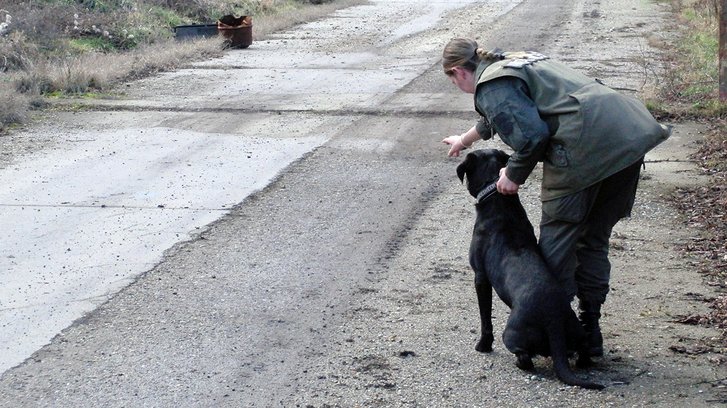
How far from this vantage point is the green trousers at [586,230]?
489 centimetres

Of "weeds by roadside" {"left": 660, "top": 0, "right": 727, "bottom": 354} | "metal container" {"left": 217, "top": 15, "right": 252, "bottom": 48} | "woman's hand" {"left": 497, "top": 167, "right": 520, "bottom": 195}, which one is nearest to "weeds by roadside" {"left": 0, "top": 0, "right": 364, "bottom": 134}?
"metal container" {"left": 217, "top": 15, "right": 252, "bottom": 48}

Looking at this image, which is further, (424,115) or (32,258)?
(424,115)

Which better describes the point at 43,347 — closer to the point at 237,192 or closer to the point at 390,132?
the point at 237,192

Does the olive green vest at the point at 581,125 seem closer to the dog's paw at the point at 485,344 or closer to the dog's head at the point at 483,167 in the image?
the dog's head at the point at 483,167

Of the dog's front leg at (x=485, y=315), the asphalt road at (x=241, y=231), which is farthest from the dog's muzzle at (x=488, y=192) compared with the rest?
the asphalt road at (x=241, y=231)

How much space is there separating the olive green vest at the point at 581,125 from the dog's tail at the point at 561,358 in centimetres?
60

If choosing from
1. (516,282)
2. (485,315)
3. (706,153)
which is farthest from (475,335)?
(706,153)

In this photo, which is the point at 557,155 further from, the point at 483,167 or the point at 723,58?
the point at 723,58

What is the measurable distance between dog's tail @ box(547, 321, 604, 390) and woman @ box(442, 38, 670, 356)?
1.04 feet

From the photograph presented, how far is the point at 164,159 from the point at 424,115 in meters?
3.27

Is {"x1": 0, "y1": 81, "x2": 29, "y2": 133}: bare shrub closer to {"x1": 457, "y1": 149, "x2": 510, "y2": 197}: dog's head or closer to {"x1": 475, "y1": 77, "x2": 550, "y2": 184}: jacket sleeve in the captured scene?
{"x1": 457, "y1": 149, "x2": 510, "y2": 197}: dog's head

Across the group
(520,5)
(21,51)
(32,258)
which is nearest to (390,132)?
(32,258)

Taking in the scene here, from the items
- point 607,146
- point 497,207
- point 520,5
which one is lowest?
point 520,5

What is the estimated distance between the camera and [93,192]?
349 inches
